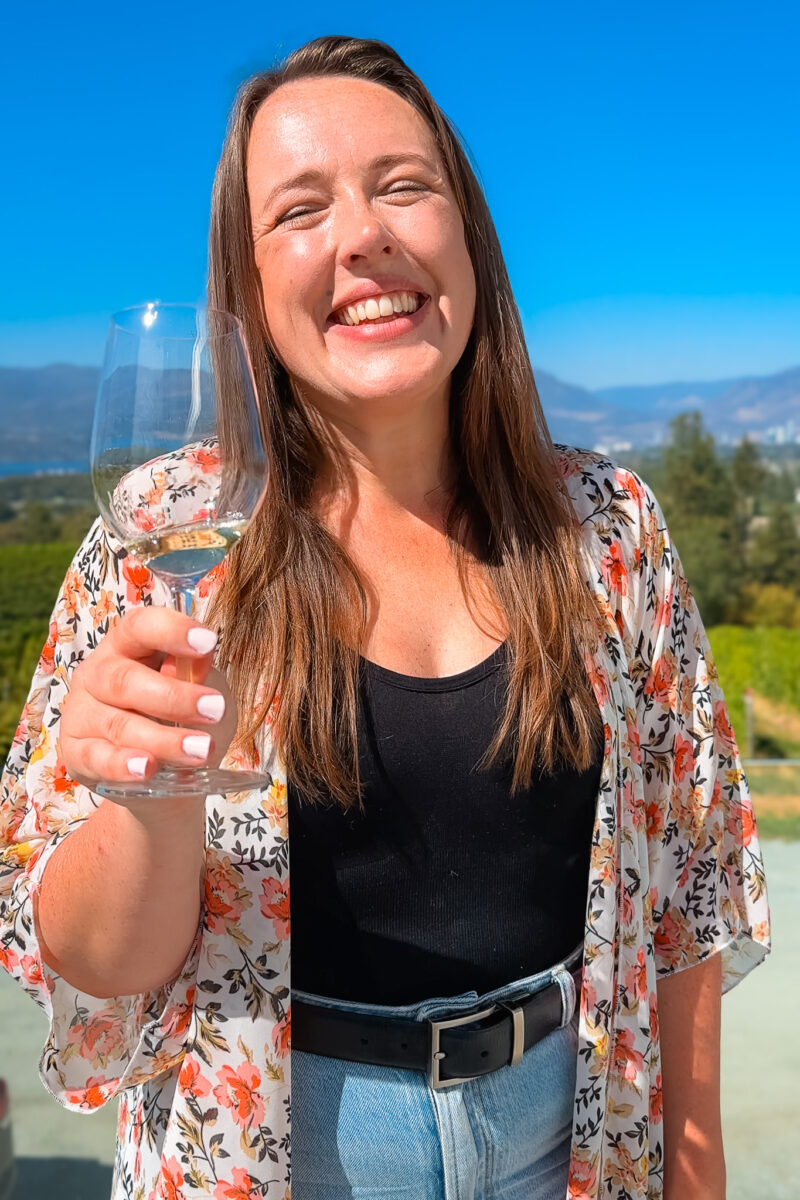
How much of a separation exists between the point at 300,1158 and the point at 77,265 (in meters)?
16.1

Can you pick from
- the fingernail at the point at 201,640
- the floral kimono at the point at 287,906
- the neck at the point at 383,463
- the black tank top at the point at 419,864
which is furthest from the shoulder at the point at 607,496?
the fingernail at the point at 201,640

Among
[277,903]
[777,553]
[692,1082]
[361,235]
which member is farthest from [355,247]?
[777,553]

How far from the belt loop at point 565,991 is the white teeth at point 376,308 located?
892mm

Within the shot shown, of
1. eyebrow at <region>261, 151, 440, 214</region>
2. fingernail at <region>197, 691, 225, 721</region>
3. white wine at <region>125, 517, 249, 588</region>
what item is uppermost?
eyebrow at <region>261, 151, 440, 214</region>

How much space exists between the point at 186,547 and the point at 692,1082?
4.03 feet

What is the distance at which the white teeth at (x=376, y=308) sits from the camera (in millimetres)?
1438

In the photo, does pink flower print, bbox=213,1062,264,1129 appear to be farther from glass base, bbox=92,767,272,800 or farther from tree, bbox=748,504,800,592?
tree, bbox=748,504,800,592

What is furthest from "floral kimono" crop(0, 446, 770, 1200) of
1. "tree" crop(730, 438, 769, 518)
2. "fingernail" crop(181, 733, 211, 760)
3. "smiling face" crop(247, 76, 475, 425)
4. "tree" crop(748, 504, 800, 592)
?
"tree" crop(730, 438, 769, 518)

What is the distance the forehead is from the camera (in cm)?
147

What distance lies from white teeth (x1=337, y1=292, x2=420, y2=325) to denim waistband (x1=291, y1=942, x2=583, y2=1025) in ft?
2.85

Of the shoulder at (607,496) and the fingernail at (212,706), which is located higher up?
the shoulder at (607,496)

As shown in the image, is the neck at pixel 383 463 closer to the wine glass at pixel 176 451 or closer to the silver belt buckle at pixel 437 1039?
the wine glass at pixel 176 451

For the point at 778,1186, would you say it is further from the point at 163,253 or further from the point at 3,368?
the point at 163,253

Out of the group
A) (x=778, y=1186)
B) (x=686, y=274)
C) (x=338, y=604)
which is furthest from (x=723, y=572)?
(x=686, y=274)
